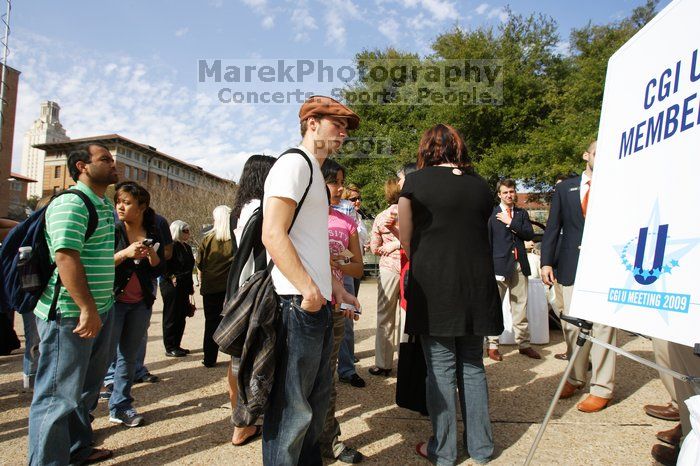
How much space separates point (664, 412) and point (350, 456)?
8.20 feet

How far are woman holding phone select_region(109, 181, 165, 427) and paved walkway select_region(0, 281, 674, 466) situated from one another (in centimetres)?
20

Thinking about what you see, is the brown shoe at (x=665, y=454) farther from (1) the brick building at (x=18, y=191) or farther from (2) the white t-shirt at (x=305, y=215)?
(1) the brick building at (x=18, y=191)

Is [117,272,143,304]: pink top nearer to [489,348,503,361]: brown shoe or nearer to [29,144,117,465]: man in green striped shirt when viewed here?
[29,144,117,465]: man in green striped shirt

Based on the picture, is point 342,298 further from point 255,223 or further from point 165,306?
point 165,306

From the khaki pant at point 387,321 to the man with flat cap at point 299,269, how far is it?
2.40 m

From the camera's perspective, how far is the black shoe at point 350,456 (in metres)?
2.58

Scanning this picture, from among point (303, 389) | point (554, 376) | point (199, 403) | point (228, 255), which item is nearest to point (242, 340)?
point (303, 389)

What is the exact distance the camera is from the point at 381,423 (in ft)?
10.4

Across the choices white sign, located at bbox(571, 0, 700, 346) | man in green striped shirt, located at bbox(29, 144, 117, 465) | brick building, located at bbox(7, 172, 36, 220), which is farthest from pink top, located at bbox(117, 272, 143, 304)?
brick building, located at bbox(7, 172, 36, 220)

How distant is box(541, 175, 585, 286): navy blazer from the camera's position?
12.1ft

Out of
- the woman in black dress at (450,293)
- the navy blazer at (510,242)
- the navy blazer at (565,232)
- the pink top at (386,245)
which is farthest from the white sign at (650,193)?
the navy blazer at (510,242)

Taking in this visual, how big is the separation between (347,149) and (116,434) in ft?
70.3

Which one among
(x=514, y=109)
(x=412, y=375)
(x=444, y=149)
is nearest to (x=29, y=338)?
(x=412, y=375)

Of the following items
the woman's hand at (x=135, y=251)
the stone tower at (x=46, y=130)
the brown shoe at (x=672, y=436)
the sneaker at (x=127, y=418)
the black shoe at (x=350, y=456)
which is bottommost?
the sneaker at (x=127, y=418)
